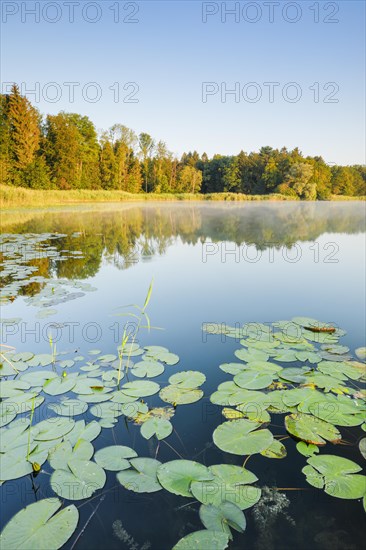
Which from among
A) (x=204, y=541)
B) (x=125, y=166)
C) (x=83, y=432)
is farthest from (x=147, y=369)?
(x=125, y=166)

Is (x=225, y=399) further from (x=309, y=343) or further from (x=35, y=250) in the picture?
(x=35, y=250)

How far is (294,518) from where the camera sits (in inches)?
45.4

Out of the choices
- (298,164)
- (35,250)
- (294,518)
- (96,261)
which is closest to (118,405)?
(294,518)

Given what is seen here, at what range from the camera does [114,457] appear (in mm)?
1401

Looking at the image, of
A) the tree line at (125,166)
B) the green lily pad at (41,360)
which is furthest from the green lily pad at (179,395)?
the tree line at (125,166)

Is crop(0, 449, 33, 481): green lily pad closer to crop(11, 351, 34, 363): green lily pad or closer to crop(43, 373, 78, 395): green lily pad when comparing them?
crop(43, 373, 78, 395): green lily pad

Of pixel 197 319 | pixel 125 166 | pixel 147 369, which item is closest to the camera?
pixel 147 369

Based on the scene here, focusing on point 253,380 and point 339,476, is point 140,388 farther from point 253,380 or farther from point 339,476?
point 339,476

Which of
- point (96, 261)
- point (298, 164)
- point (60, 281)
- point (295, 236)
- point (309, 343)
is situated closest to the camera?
point (309, 343)

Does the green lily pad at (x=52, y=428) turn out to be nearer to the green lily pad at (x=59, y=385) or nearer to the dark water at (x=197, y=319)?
the dark water at (x=197, y=319)

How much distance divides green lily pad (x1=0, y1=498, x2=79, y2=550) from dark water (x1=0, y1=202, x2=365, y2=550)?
0.16 feet

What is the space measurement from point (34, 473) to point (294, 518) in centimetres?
107

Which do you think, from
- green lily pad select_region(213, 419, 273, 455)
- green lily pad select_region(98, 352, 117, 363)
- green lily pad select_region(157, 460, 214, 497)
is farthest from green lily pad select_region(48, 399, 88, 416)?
green lily pad select_region(213, 419, 273, 455)

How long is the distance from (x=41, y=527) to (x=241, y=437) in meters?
0.90
